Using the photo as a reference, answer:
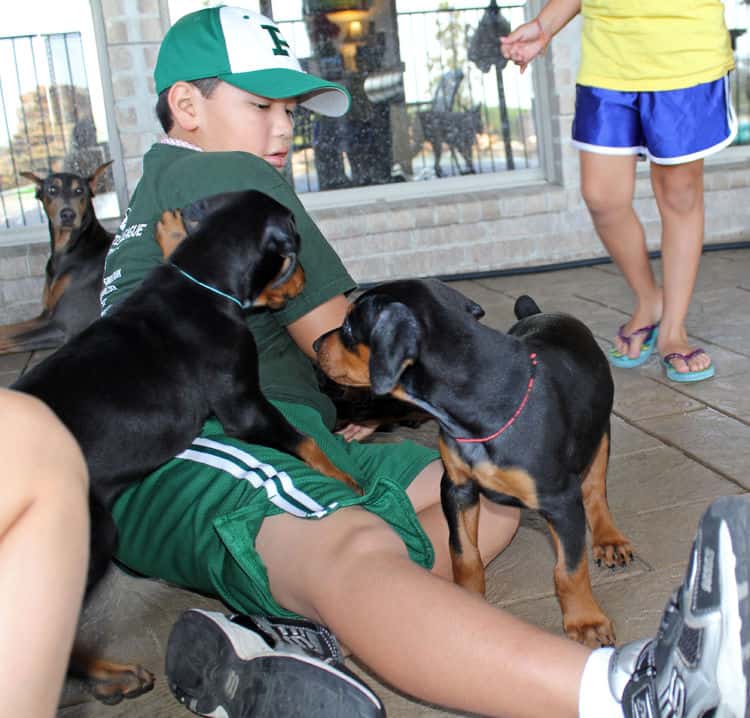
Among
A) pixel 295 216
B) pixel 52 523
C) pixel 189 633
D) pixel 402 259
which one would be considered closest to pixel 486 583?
pixel 189 633

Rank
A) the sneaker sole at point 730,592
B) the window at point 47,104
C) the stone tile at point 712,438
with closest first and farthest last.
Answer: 1. the sneaker sole at point 730,592
2. the stone tile at point 712,438
3. the window at point 47,104

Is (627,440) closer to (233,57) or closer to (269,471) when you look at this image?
(269,471)

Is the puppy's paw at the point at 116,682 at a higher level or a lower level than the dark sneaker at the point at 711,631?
lower

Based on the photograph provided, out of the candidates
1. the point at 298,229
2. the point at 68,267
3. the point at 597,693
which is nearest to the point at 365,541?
the point at 597,693

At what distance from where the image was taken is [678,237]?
405 cm

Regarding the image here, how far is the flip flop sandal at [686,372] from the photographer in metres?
3.88

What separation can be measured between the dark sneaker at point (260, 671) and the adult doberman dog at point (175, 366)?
25 cm

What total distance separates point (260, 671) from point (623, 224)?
2863 millimetres

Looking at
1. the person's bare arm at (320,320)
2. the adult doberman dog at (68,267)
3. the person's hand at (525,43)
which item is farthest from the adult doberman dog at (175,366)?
the adult doberman dog at (68,267)

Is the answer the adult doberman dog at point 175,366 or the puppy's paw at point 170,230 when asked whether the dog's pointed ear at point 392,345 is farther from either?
the puppy's paw at point 170,230

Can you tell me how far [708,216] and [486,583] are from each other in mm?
4975

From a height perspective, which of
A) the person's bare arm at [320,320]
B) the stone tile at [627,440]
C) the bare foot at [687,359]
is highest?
the person's bare arm at [320,320]

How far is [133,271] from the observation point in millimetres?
2674

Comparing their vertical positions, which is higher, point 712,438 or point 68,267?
point 68,267
